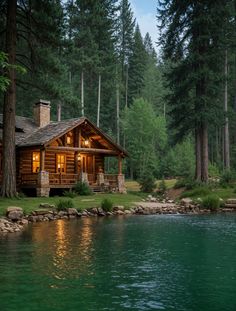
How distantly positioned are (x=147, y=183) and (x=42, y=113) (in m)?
11.1

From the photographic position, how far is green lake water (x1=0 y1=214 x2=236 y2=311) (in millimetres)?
7779

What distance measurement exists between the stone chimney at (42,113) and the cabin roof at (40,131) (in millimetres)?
493

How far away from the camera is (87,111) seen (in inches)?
2426

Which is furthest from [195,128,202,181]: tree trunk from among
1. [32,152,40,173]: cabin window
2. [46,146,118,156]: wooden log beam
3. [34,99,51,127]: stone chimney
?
[32,152,40,173]: cabin window

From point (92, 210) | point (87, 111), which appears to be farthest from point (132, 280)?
point (87, 111)

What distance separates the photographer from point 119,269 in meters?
10.4

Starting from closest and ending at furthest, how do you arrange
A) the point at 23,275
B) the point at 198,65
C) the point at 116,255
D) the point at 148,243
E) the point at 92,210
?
the point at 23,275 → the point at 116,255 → the point at 148,243 → the point at 92,210 → the point at 198,65

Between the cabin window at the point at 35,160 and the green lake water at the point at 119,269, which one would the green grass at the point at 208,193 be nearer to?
the green lake water at the point at 119,269

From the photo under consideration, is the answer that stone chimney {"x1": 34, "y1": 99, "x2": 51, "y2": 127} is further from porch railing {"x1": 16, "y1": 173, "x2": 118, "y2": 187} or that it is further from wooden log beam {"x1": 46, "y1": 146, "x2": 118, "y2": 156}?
porch railing {"x1": 16, "y1": 173, "x2": 118, "y2": 187}

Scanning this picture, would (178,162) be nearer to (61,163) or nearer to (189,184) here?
(189,184)

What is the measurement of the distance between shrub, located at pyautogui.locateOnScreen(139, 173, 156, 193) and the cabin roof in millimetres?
3354

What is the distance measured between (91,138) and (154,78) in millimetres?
43290

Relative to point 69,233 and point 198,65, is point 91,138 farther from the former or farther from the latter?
point 69,233

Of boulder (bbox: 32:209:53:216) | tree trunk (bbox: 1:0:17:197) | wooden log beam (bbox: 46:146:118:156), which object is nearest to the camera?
boulder (bbox: 32:209:53:216)
